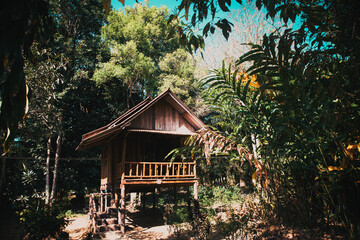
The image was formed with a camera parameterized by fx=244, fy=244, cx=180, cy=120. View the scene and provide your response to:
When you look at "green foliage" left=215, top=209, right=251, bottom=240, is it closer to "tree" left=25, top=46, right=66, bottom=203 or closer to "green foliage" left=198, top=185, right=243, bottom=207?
"tree" left=25, top=46, right=66, bottom=203

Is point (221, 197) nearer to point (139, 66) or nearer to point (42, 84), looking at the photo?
point (42, 84)

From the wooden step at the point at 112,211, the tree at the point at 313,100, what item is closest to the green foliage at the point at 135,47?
the wooden step at the point at 112,211

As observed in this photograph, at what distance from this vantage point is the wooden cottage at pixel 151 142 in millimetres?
12070

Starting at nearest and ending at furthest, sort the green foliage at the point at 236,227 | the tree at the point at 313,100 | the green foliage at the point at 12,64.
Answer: the green foliage at the point at 12,64, the tree at the point at 313,100, the green foliage at the point at 236,227

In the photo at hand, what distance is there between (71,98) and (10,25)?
20115mm

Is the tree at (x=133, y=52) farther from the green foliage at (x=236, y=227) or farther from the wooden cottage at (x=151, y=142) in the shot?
the green foliage at (x=236, y=227)

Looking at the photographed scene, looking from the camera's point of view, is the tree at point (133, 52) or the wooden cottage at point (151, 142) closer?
the wooden cottage at point (151, 142)

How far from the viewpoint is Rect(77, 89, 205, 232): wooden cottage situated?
12.1 m

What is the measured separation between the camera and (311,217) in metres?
3.85

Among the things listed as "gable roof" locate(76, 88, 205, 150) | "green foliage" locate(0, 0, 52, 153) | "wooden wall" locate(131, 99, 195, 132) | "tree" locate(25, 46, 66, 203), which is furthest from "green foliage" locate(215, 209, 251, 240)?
"tree" locate(25, 46, 66, 203)

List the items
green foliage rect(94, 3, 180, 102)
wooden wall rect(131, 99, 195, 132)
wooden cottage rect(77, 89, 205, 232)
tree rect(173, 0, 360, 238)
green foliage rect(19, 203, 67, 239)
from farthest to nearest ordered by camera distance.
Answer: green foliage rect(94, 3, 180, 102) < wooden wall rect(131, 99, 195, 132) < wooden cottage rect(77, 89, 205, 232) < green foliage rect(19, 203, 67, 239) < tree rect(173, 0, 360, 238)

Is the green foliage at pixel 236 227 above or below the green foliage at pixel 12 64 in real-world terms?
below

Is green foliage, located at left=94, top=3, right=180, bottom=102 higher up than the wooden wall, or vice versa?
green foliage, located at left=94, top=3, right=180, bottom=102

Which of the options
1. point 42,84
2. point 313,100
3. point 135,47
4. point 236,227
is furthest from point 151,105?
point 135,47
